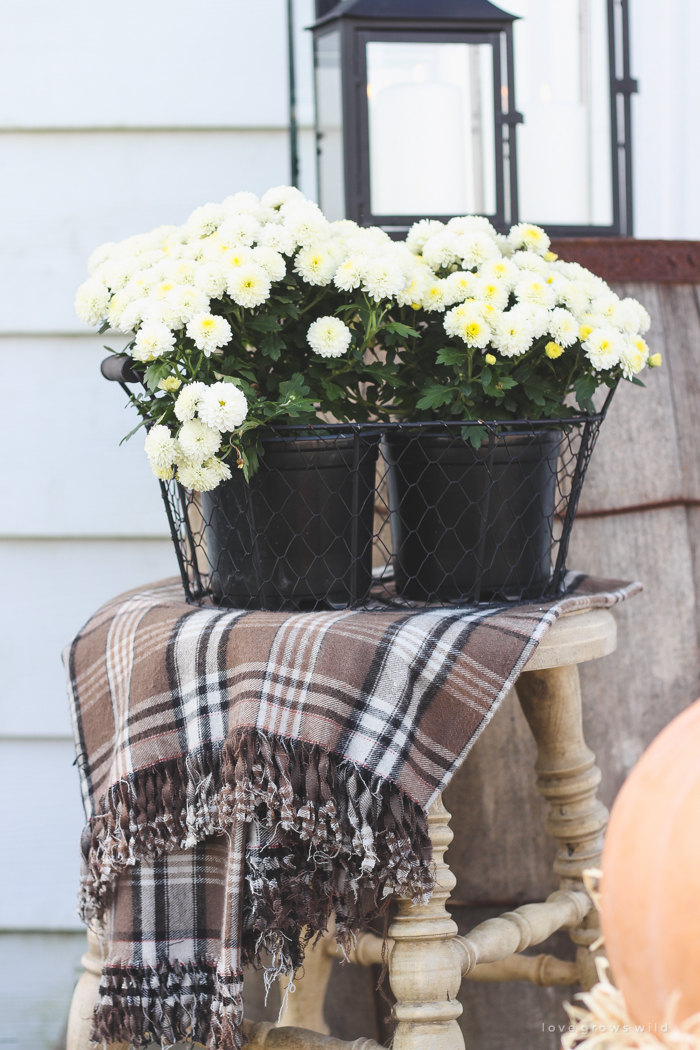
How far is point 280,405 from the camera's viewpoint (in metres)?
0.63

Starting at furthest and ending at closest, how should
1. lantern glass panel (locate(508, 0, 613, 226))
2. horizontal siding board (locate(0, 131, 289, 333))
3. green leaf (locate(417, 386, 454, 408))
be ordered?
1. horizontal siding board (locate(0, 131, 289, 333))
2. lantern glass panel (locate(508, 0, 613, 226))
3. green leaf (locate(417, 386, 454, 408))

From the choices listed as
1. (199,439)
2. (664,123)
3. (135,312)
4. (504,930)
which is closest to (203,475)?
(199,439)

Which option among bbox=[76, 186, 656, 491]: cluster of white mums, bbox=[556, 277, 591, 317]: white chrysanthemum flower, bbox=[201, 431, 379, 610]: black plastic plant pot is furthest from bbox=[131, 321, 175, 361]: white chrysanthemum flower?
bbox=[556, 277, 591, 317]: white chrysanthemum flower

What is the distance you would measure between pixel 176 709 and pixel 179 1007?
214mm

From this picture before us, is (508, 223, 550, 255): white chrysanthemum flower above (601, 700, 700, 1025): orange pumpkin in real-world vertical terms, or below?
above

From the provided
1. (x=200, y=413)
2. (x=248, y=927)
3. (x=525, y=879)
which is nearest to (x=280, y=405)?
(x=200, y=413)

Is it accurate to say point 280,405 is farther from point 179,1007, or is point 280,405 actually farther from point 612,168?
point 612,168

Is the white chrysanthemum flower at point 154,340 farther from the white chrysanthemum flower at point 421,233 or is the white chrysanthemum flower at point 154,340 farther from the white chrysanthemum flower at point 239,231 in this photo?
the white chrysanthemum flower at point 421,233

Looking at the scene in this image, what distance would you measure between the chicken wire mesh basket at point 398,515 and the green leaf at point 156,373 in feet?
0.28

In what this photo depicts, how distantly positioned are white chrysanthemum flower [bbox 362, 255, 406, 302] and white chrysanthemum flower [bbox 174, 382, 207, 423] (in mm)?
148

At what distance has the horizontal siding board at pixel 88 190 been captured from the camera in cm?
106

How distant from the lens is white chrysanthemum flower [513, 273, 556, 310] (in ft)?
2.20

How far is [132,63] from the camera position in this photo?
1.05m

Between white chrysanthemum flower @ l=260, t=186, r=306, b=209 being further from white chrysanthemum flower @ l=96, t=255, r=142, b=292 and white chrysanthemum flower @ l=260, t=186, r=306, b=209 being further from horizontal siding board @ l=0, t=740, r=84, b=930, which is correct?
horizontal siding board @ l=0, t=740, r=84, b=930
